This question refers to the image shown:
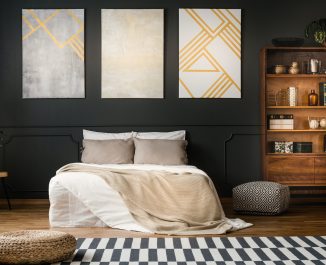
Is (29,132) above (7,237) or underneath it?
above

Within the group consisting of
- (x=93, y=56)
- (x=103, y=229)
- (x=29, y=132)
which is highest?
(x=93, y=56)

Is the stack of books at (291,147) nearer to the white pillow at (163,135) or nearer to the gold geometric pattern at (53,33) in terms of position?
the white pillow at (163,135)

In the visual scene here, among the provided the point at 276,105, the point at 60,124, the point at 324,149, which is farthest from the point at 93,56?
the point at 324,149

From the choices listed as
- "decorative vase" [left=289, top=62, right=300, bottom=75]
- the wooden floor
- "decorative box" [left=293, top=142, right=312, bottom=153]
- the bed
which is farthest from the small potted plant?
the bed

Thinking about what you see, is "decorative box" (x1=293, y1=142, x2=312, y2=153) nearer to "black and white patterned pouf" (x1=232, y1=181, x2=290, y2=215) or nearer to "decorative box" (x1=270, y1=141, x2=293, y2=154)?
"decorative box" (x1=270, y1=141, x2=293, y2=154)

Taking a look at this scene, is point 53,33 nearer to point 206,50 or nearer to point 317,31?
point 206,50

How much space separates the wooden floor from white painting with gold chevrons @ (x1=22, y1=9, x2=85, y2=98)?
1.49 meters

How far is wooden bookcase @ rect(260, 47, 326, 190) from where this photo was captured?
252 inches

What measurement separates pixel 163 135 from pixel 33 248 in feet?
10.4

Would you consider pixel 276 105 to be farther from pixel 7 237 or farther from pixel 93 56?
pixel 7 237

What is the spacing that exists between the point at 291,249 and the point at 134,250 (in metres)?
1.25

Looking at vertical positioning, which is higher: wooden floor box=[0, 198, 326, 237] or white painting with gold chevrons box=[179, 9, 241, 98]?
white painting with gold chevrons box=[179, 9, 241, 98]

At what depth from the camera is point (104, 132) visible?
661 cm

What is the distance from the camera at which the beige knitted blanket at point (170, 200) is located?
484 cm
